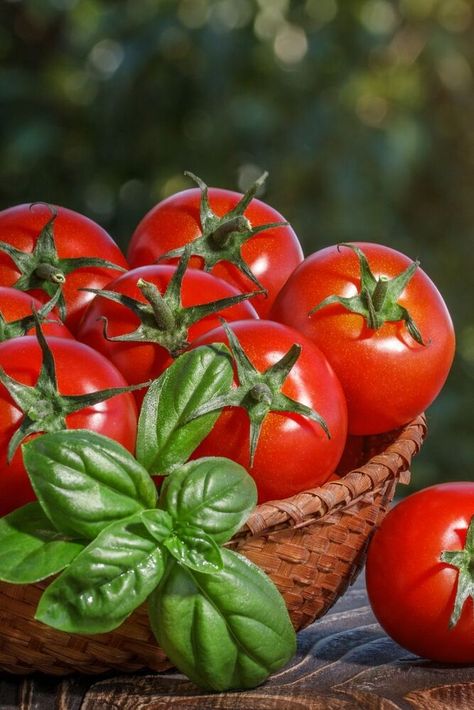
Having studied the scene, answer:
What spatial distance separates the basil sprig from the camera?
2.39 feet

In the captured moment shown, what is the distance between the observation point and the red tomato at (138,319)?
2.99 feet

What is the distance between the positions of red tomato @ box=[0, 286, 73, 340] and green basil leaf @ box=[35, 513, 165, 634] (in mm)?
238

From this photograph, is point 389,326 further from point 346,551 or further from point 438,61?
point 438,61

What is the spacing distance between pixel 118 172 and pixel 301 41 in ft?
1.44

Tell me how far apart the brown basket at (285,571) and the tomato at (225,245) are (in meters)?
0.22

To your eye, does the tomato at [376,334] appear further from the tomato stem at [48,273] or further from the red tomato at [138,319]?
the tomato stem at [48,273]

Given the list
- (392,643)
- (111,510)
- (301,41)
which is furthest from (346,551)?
(301,41)

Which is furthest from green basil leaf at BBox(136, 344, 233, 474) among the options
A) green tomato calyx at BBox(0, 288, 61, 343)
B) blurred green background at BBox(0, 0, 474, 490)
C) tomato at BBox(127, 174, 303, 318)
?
blurred green background at BBox(0, 0, 474, 490)

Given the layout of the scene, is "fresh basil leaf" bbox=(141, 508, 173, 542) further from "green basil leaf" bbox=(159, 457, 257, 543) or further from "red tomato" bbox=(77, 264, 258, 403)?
"red tomato" bbox=(77, 264, 258, 403)

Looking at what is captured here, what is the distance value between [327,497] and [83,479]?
188 millimetres

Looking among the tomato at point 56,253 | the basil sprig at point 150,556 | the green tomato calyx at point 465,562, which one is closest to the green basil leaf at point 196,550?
the basil sprig at point 150,556

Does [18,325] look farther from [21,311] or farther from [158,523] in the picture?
[158,523]

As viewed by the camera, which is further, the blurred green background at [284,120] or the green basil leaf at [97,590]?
the blurred green background at [284,120]

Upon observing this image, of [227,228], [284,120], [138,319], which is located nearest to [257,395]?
[138,319]
